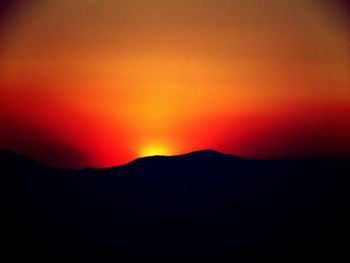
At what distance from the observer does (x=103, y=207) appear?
38.8 meters

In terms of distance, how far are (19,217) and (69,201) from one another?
4756mm

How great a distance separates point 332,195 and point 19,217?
1827cm

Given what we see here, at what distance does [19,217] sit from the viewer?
34969 millimetres

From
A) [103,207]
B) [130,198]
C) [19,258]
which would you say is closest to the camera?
[19,258]

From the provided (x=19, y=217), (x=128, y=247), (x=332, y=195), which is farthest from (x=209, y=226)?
(x=19, y=217)

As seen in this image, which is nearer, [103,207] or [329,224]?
[329,224]

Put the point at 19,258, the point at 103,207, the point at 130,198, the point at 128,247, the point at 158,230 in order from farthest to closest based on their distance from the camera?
the point at 130,198 < the point at 103,207 < the point at 158,230 < the point at 128,247 < the point at 19,258

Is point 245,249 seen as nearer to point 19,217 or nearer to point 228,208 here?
point 228,208

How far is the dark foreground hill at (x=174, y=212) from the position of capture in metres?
32.6

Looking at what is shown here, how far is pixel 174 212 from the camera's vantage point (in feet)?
128

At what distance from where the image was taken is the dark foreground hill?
32.6 metres

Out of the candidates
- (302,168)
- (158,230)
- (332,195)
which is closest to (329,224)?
(332,195)

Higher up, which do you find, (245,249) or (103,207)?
(103,207)

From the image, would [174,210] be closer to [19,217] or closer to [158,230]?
[158,230]
